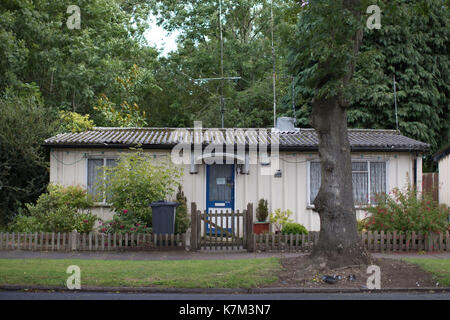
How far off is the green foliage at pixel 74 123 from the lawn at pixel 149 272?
747cm

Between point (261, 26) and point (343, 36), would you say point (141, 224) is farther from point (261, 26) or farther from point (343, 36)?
point (261, 26)

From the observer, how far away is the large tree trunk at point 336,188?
9719 millimetres

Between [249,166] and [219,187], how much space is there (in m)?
1.27

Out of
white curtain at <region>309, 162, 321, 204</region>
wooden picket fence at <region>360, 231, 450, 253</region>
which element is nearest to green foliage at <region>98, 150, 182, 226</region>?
white curtain at <region>309, 162, 321, 204</region>

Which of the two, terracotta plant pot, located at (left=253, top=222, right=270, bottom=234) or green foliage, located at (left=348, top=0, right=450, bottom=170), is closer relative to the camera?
terracotta plant pot, located at (left=253, top=222, right=270, bottom=234)

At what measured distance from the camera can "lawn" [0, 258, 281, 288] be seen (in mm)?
8555

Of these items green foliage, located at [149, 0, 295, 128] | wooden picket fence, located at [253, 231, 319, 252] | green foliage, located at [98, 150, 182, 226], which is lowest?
wooden picket fence, located at [253, 231, 319, 252]

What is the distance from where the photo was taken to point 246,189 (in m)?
15.7

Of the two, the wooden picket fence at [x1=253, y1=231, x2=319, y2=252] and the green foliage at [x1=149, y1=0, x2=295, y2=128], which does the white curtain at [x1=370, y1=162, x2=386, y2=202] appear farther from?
the green foliage at [x1=149, y1=0, x2=295, y2=128]

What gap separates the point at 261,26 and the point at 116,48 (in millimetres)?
14672

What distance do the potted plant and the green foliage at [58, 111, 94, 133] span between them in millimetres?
7291

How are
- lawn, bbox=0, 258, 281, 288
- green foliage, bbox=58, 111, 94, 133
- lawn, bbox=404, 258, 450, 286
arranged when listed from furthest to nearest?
1. green foliage, bbox=58, 111, 94, 133
2. lawn, bbox=404, 258, 450, 286
3. lawn, bbox=0, 258, 281, 288

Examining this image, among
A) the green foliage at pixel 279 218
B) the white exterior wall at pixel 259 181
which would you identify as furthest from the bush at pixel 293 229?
the white exterior wall at pixel 259 181

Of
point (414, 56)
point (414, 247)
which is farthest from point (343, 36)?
point (414, 56)
